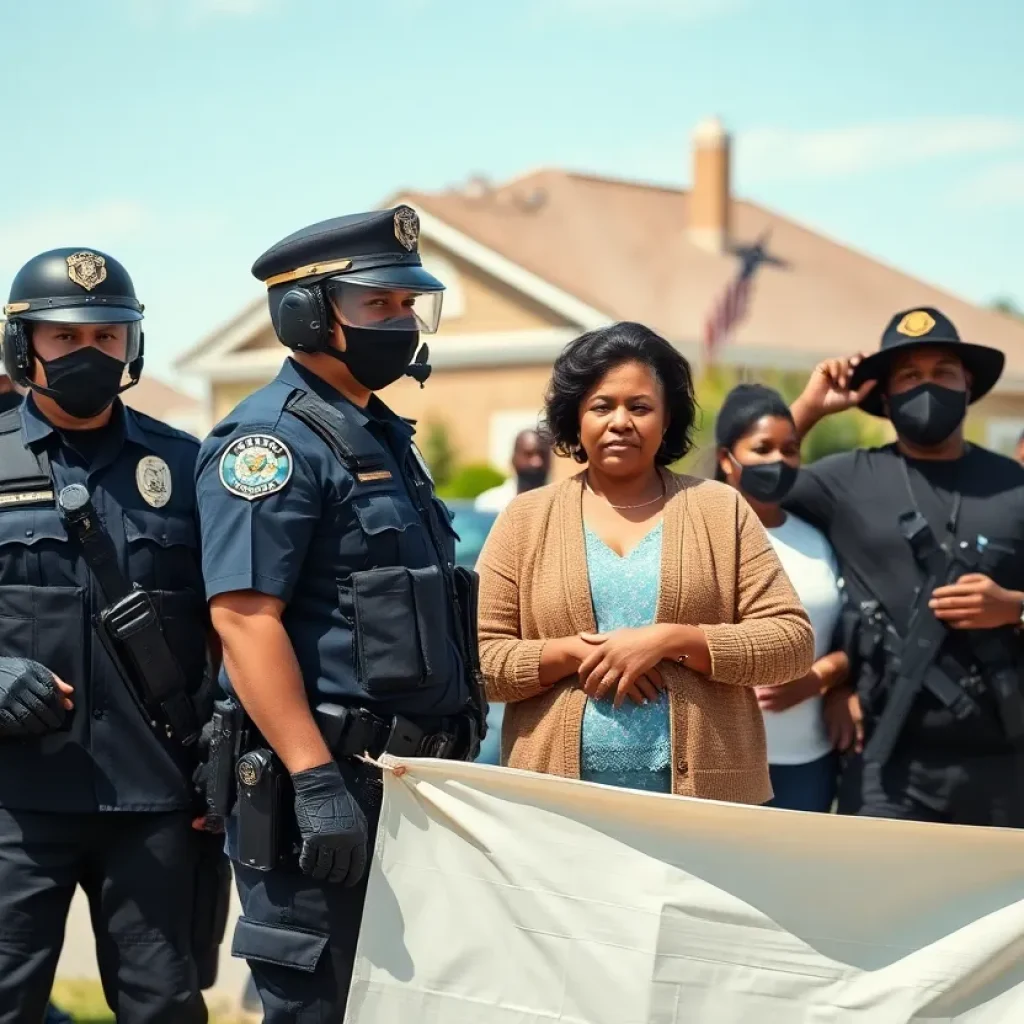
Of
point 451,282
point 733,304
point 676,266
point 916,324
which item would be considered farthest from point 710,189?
point 916,324

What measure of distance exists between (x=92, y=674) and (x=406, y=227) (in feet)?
4.29

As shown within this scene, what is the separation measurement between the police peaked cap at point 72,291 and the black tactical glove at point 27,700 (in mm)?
849

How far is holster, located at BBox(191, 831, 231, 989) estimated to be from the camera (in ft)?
13.3

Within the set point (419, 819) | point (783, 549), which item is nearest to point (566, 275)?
point (783, 549)

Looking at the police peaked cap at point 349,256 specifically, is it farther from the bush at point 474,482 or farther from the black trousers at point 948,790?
the bush at point 474,482

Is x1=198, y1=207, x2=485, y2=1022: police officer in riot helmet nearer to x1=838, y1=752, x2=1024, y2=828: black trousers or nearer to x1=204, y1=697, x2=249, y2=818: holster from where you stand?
x1=204, y1=697, x2=249, y2=818: holster

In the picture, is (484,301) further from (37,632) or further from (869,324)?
(37,632)

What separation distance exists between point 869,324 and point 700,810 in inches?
1200

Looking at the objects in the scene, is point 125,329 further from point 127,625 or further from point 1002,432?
point 1002,432

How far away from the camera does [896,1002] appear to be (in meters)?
3.39

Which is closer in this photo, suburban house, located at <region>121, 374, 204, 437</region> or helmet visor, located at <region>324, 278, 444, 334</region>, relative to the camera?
helmet visor, located at <region>324, 278, 444, 334</region>

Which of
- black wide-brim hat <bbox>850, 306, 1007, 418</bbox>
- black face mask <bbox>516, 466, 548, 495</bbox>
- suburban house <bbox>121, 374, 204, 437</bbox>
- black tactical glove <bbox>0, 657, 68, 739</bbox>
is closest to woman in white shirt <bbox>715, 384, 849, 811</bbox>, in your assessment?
black wide-brim hat <bbox>850, 306, 1007, 418</bbox>

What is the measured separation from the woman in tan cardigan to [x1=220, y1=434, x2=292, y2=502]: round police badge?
854 mm

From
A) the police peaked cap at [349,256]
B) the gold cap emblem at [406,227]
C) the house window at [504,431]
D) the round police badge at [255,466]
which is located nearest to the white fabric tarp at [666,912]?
the round police badge at [255,466]
